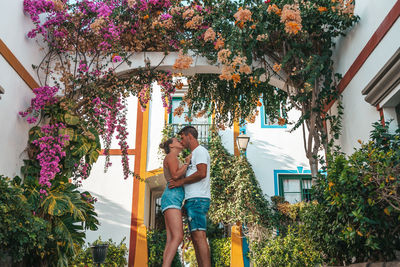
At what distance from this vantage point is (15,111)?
16.1 feet

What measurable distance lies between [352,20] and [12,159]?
14.2 ft

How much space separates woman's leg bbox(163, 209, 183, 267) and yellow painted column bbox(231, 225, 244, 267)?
6.69 m

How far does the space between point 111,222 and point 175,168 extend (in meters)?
7.53

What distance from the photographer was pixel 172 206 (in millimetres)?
3996

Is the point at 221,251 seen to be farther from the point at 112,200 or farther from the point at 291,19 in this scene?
the point at 291,19

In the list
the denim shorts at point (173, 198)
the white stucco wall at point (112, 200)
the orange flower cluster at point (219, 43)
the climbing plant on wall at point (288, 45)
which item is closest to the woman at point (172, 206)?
the denim shorts at point (173, 198)

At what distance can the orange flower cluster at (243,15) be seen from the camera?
4714 mm

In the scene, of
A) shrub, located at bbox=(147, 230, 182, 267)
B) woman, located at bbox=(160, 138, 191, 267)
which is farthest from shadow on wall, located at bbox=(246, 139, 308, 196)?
woman, located at bbox=(160, 138, 191, 267)

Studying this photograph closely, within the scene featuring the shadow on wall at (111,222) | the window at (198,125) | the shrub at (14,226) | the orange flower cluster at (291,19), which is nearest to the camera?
the shrub at (14,226)

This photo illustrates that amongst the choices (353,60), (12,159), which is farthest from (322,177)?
(12,159)

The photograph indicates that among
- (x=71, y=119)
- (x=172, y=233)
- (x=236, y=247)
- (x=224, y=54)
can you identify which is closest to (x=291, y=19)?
(x=224, y=54)

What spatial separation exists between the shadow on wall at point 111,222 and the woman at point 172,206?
718cm

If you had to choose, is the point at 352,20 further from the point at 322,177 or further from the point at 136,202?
the point at 136,202

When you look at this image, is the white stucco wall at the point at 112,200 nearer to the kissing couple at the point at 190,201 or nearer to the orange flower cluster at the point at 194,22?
the orange flower cluster at the point at 194,22
